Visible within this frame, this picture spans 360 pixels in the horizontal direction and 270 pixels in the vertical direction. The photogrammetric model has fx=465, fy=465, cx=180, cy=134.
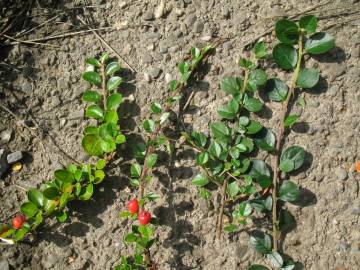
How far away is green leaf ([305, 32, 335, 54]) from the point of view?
87.0 inches

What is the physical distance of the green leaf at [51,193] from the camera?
2.15 metres

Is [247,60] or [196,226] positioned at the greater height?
[247,60]

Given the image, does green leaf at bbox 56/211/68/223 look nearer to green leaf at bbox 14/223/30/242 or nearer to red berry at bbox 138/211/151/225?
green leaf at bbox 14/223/30/242

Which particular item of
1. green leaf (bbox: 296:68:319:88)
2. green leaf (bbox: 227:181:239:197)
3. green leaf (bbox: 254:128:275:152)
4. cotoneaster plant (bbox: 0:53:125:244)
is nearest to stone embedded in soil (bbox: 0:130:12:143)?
cotoneaster plant (bbox: 0:53:125:244)

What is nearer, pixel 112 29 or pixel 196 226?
pixel 196 226

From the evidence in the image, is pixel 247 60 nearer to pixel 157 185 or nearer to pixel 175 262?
pixel 157 185

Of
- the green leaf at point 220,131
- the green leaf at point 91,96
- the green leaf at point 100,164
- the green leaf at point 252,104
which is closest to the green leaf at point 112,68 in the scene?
the green leaf at point 91,96

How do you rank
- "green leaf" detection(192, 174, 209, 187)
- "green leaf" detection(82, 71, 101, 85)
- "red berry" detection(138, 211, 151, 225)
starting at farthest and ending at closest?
"green leaf" detection(82, 71, 101, 85), "green leaf" detection(192, 174, 209, 187), "red berry" detection(138, 211, 151, 225)

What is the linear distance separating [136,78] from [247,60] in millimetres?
561

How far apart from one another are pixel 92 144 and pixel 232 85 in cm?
73

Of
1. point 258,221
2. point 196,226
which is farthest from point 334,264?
point 196,226

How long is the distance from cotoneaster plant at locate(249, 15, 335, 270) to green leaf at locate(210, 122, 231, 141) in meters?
0.24

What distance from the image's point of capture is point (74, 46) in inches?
94.3

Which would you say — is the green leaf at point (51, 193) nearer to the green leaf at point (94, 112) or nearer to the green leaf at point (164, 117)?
the green leaf at point (94, 112)
